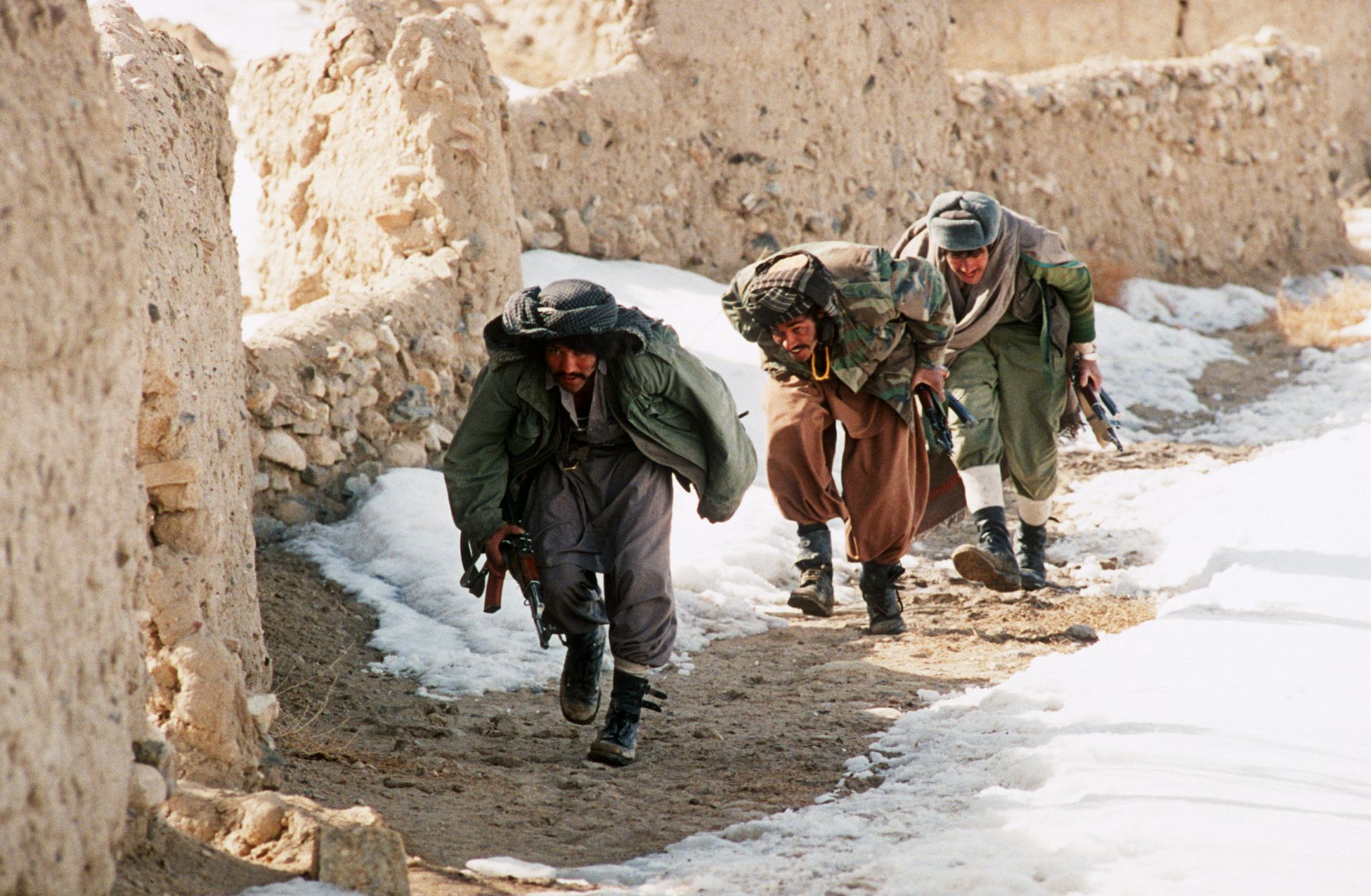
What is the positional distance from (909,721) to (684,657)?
3.54 feet

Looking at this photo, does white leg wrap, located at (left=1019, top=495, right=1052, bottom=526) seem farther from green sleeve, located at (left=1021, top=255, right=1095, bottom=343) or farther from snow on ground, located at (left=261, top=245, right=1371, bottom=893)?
green sleeve, located at (left=1021, top=255, right=1095, bottom=343)

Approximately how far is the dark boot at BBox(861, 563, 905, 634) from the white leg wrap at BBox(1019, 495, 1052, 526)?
0.90 metres

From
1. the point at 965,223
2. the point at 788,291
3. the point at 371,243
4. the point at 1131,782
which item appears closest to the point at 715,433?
the point at 788,291

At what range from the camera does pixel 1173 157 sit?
39.1ft

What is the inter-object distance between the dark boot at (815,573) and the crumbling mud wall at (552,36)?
4365 millimetres

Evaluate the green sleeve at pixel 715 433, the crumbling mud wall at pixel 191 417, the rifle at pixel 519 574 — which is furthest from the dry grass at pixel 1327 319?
the crumbling mud wall at pixel 191 417

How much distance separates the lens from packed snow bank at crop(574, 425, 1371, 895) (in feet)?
8.64

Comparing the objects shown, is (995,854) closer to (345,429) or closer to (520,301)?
(520,301)

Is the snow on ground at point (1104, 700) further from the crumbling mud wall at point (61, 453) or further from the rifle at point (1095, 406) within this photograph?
the crumbling mud wall at point (61, 453)

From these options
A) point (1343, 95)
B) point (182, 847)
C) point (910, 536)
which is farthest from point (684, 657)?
point (1343, 95)

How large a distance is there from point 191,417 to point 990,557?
304 centimetres

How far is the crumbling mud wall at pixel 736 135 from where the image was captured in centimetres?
814

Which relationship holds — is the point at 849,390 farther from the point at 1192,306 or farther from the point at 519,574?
the point at 1192,306

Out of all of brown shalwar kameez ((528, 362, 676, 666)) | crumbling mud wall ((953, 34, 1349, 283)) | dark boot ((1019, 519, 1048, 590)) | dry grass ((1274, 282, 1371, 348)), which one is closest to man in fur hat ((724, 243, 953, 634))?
dark boot ((1019, 519, 1048, 590))
